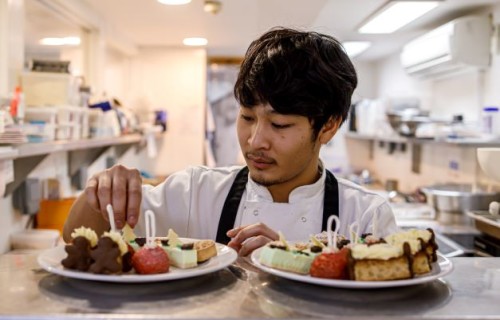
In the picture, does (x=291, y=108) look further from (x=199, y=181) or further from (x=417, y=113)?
(x=417, y=113)

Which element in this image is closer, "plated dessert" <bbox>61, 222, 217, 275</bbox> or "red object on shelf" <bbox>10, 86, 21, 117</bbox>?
"plated dessert" <bbox>61, 222, 217, 275</bbox>

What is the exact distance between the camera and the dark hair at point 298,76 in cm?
125

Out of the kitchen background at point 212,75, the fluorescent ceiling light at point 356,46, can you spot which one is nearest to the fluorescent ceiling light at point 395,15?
the kitchen background at point 212,75

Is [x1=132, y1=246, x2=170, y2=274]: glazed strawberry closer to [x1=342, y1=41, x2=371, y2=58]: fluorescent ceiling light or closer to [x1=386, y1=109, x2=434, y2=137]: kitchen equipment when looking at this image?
[x1=386, y1=109, x2=434, y2=137]: kitchen equipment

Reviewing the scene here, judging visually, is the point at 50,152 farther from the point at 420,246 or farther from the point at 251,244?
the point at 420,246

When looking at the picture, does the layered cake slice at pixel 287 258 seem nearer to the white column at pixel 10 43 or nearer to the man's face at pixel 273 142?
the man's face at pixel 273 142

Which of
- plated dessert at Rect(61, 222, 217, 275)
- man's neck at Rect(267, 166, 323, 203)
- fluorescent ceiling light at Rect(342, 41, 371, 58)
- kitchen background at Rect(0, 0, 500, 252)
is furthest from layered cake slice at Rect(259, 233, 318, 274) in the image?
fluorescent ceiling light at Rect(342, 41, 371, 58)

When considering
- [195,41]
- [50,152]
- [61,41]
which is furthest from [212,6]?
[195,41]

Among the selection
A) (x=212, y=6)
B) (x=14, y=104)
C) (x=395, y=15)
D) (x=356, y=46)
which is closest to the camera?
(x=14, y=104)

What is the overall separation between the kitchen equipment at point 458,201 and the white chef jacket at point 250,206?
165 cm

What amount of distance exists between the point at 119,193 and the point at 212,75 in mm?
4022

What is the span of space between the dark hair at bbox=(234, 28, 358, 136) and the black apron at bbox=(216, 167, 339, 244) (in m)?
0.18

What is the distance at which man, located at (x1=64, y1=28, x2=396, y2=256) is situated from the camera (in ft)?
4.12

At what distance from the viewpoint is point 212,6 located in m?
2.79
